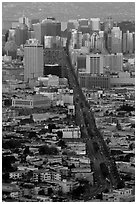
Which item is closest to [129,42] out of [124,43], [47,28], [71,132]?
[124,43]

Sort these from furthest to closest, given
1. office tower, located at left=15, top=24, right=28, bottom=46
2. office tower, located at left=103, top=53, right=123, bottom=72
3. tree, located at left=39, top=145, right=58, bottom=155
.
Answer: office tower, located at left=15, top=24, right=28, bottom=46
office tower, located at left=103, top=53, right=123, bottom=72
tree, located at left=39, top=145, right=58, bottom=155

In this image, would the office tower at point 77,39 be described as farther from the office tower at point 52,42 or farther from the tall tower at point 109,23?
the tall tower at point 109,23

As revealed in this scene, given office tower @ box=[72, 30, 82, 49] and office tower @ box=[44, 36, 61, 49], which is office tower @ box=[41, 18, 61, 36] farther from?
office tower @ box=[72, 30, 82, 49]

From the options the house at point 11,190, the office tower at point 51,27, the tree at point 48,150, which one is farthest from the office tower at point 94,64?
the house at point 11,190

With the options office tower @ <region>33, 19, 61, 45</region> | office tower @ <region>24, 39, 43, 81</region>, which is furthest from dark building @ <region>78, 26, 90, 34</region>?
office tower @ <region>24, 39, 43, 81</region>

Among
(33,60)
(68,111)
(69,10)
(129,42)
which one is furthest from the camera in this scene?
(129,42)

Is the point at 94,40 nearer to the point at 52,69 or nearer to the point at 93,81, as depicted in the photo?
the point at 52,69
